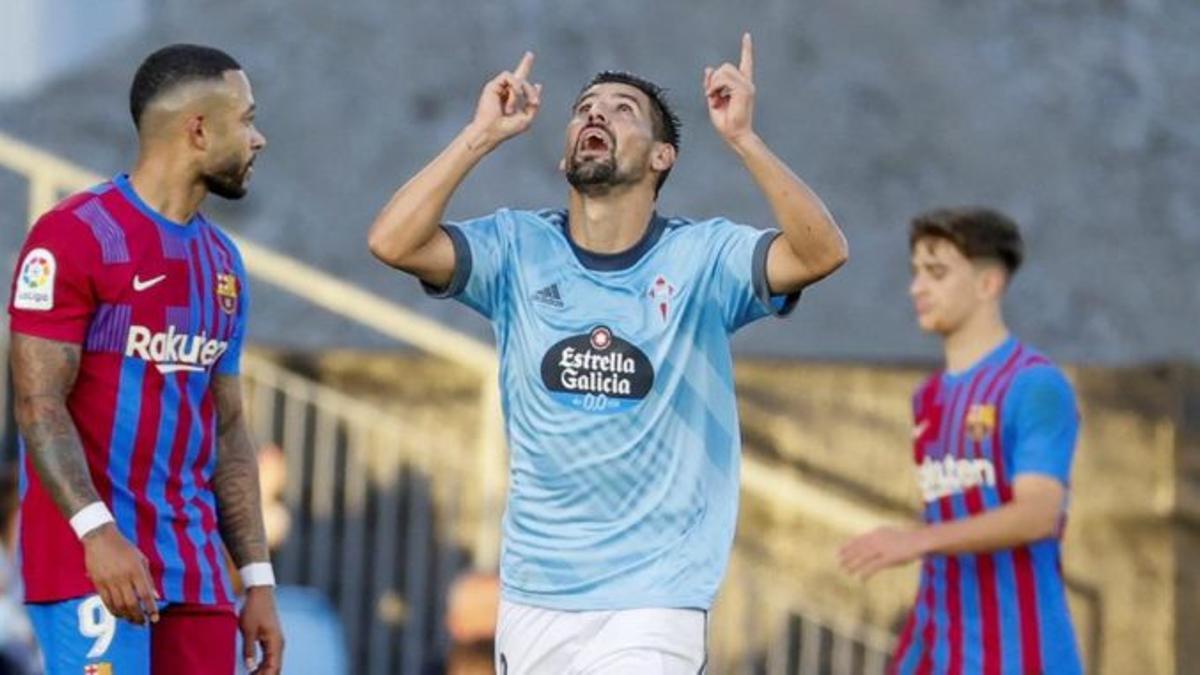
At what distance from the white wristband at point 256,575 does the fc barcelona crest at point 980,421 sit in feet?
7.69

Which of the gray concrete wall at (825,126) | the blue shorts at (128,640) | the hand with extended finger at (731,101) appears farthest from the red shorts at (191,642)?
the gray concrete wall at (825,126)

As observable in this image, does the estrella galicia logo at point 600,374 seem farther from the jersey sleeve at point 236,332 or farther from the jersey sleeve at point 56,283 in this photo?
the jersey sleeve at point 56,283

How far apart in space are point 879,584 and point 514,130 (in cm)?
589

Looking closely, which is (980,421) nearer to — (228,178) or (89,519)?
(228,178)

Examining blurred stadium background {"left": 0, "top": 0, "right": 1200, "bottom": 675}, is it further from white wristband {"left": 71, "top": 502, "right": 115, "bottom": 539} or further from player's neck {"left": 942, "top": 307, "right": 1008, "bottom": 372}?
white wristband {"left": 71, "top": 502, "right": 115, "bottom": 539}

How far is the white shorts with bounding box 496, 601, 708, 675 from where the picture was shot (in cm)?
639

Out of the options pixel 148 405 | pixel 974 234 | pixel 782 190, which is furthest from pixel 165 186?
pixel 974 234

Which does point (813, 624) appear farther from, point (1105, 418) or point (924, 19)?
point (924, 19)

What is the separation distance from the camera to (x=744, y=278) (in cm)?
657

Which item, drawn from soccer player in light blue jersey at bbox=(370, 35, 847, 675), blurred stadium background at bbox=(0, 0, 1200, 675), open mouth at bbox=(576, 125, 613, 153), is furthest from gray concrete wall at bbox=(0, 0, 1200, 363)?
open mouth at bbox=(576, 125, 613, 153)

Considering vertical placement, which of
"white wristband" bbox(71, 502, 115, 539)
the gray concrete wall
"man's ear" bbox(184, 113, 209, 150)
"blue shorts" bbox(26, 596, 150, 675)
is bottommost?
"blue shorts" bbox(26, 596, 150, 675)

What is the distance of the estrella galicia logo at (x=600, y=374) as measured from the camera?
650 centimetres

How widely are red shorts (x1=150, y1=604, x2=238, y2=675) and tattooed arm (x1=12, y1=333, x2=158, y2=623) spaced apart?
218 millimetres

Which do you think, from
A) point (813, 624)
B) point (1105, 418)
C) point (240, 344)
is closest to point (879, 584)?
point (813, 624)
